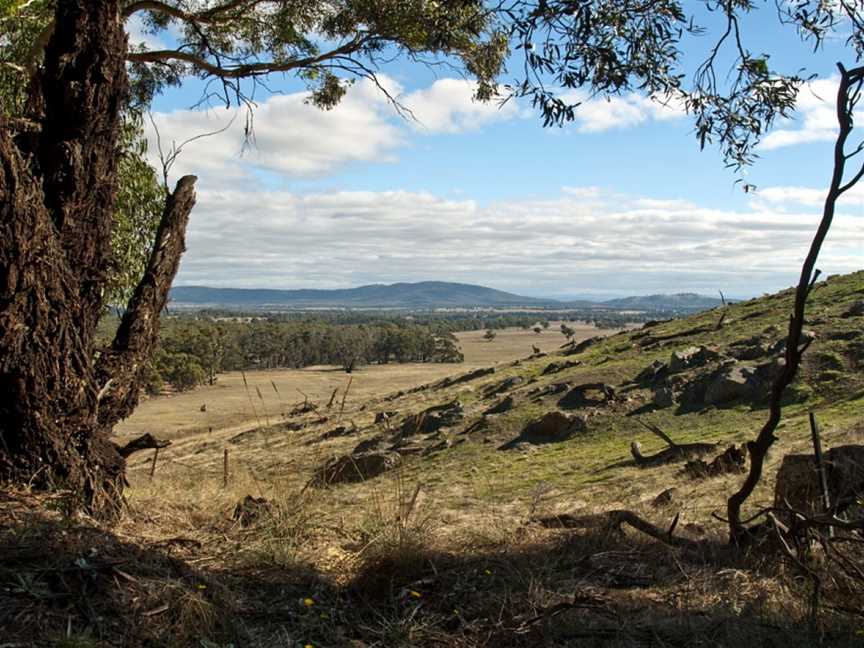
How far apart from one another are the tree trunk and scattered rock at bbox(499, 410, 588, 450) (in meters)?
9.41

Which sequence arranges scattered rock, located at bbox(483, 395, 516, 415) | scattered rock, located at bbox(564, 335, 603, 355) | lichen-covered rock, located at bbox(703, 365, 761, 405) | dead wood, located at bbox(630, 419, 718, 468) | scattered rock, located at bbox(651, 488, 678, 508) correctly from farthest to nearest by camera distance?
scattered rock, located at bbox(564, 335, 603, 355)
scattered rock, located at bbox(483, 395, 516, 415)
lichen-covered rock, located at bbox(703, 365, 761, 405)
dead wood, located at bbox(630, 419, 718, 468)
scattered rock, located at bbox(651, 488, 678, 508)

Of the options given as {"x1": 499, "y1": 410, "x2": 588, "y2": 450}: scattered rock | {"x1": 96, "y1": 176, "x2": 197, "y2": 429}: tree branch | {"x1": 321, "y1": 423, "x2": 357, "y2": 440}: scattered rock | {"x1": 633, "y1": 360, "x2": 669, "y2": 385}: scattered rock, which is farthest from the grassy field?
{"x1": 96, "y1": 176, "x2": 197, "y2": 429}: tree branch

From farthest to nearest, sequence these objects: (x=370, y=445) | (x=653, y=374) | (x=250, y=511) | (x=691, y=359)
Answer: (x=653, y=374) < (x=691, y=359) < (x=370, y=445) < (x=250, y=511)

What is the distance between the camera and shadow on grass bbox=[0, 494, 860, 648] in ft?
8.46

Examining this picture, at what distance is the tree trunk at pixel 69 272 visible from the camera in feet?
11.8

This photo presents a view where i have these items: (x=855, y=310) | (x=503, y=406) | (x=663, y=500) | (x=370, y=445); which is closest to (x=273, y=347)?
(x=503, y=406)

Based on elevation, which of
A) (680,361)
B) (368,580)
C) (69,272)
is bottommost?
(368,580)

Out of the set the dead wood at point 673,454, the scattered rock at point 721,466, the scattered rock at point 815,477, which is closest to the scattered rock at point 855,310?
the dead wood at point 673,454

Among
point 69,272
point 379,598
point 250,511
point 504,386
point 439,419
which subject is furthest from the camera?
point 504,386

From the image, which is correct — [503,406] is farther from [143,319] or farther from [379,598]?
[379,598]

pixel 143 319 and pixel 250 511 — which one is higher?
pixel 143 319

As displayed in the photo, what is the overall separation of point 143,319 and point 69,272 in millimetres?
743

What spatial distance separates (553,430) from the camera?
43.4 feet

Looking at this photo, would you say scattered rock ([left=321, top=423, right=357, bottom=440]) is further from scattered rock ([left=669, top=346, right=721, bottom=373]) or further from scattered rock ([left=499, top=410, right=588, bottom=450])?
scattered rock ([left=669, top=346, right=721, bottom=373])
